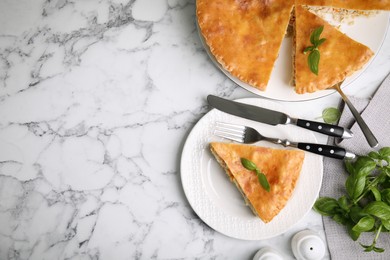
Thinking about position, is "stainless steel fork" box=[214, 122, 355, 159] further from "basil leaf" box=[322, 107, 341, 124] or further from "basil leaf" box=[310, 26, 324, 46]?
"basil leaf" box=[310, 26, 324, 46]

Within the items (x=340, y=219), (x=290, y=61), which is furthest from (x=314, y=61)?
(x=340, y=219)

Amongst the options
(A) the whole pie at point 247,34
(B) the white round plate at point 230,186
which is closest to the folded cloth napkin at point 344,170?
(B) the white round plate at point 230,186

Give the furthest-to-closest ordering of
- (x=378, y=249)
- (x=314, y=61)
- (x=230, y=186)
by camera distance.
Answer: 1. (x=230, y=186)
2. (x=378, y=249)
3. (x=314, y=61)

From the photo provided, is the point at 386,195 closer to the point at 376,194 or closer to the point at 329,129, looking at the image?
the point at 376,194

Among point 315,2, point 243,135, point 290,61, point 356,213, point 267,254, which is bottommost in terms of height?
point 267,254

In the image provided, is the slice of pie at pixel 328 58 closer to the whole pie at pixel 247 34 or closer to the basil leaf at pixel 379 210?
the whole pie at pixel 247 34

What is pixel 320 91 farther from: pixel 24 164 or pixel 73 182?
pixel 24 164

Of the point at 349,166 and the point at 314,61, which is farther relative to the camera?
the point at 349,166
